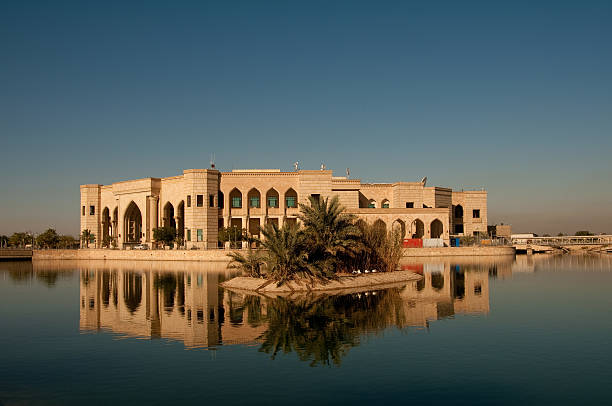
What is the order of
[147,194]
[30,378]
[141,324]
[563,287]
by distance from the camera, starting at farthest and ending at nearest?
[147,194], [563,287], [141,324], [30,378]

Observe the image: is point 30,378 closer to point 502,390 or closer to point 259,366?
point 259,366

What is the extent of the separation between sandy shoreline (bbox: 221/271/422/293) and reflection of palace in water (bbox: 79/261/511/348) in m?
1.10

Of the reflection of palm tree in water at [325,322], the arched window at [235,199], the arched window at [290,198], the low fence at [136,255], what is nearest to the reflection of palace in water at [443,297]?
the reflection of palm tree in water at [325,322]

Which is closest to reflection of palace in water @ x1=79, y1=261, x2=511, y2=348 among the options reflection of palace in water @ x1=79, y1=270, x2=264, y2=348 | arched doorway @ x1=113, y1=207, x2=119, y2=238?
reflection of palace in water @ x1=79, y1=270, x2=264, y2=348

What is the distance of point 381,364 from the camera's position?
11547mm

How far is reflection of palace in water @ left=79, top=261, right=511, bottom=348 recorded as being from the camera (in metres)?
15.7

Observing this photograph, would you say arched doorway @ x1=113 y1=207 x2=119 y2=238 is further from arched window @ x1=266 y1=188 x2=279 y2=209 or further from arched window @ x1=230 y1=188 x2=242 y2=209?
arched window @ x1=266 y1=188 x2=279 y2=209

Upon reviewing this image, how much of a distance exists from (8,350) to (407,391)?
1038 cm

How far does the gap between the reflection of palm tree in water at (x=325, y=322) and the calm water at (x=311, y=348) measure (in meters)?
0.05

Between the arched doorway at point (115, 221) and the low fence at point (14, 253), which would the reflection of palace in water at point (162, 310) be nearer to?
the low fence at point (14, 253)

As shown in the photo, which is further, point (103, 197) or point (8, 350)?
point (103, 197)

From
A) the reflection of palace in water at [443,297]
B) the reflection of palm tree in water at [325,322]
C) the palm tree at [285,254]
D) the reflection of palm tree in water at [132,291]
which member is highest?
the palm tree at [285,254]

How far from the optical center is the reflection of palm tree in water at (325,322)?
42.8 feet

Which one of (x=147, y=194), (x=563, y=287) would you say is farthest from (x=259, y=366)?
(x=147, y=194)
